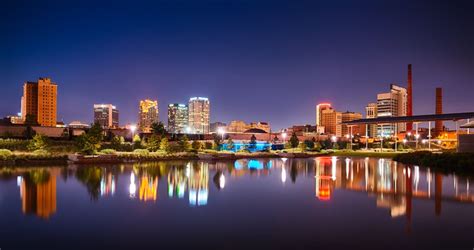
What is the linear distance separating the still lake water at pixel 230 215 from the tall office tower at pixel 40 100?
13027cm

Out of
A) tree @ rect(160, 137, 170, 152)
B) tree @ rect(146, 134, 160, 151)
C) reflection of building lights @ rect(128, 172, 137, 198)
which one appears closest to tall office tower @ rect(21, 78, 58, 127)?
tree @ rect(146, 134, 160, 151)

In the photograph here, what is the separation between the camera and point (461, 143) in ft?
111

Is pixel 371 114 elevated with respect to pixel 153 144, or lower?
elevated

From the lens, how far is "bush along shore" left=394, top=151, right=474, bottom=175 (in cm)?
2414

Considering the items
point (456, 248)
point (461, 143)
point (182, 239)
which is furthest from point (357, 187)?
point (461, 143)

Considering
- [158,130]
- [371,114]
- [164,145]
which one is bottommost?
[164,145]

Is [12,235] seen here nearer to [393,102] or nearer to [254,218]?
[254,218]

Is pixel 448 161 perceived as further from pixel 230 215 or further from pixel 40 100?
pixel 40 100

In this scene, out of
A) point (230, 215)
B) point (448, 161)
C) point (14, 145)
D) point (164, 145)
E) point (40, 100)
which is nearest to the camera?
point (230, 215)

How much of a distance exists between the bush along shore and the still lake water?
900 centimetres

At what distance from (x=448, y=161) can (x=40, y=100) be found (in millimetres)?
135968

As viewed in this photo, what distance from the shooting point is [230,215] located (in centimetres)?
1040

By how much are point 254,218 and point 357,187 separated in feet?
26.2

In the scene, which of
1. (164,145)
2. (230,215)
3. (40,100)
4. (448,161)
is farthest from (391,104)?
(230,215)
